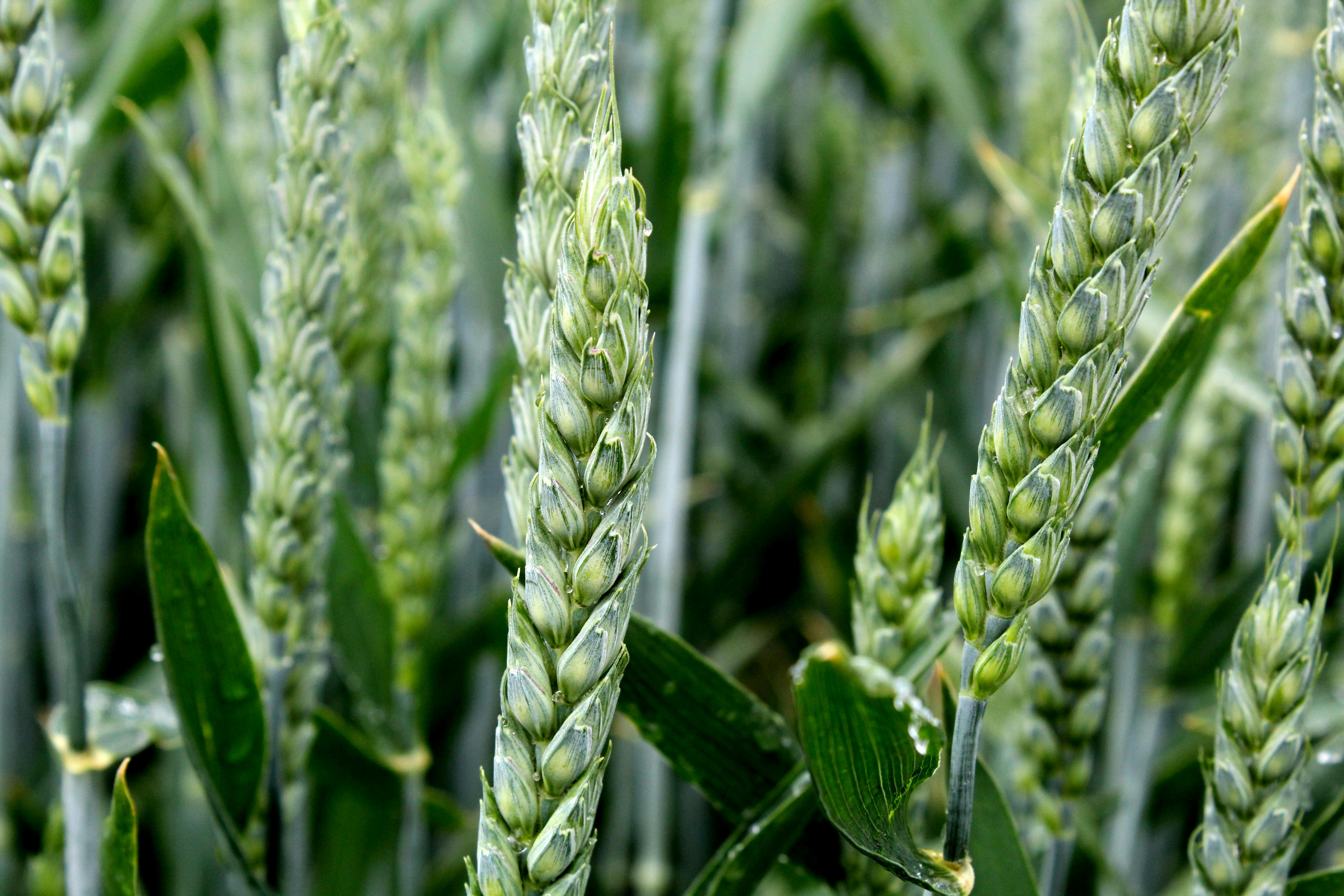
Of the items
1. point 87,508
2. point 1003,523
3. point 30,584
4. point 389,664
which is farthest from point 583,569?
point 30,584

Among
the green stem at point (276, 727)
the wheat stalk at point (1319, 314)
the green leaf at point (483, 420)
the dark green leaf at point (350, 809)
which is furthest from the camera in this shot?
the green leaf at point (483, 420)

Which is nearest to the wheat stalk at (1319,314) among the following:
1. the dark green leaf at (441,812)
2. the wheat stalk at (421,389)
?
the wheat stalk at (421,389)

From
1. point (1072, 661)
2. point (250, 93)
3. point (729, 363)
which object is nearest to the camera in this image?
point (1072, 661)

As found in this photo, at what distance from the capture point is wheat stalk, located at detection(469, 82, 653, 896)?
34 cm

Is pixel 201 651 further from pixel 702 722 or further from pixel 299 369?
pixel 702 722

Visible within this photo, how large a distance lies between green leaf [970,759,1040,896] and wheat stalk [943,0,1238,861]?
0.10 metres

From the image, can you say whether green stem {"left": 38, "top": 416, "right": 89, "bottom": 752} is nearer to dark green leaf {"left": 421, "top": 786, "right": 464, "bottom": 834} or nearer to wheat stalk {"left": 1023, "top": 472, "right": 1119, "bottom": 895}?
dark green leaf {"left": 421, "top": 786, "right": 464, "bottom": 834}

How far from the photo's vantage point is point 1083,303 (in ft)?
1.15

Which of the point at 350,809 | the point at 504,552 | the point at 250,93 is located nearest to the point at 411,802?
the point at 350,809

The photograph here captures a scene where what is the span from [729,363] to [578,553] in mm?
1053

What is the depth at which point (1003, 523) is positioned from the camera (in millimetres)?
379

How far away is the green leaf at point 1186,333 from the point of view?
501mm

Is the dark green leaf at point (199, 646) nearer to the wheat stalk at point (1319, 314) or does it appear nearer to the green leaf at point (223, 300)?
the green leaf at point (223, 300)

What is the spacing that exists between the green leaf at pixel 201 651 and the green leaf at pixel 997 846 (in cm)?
34
